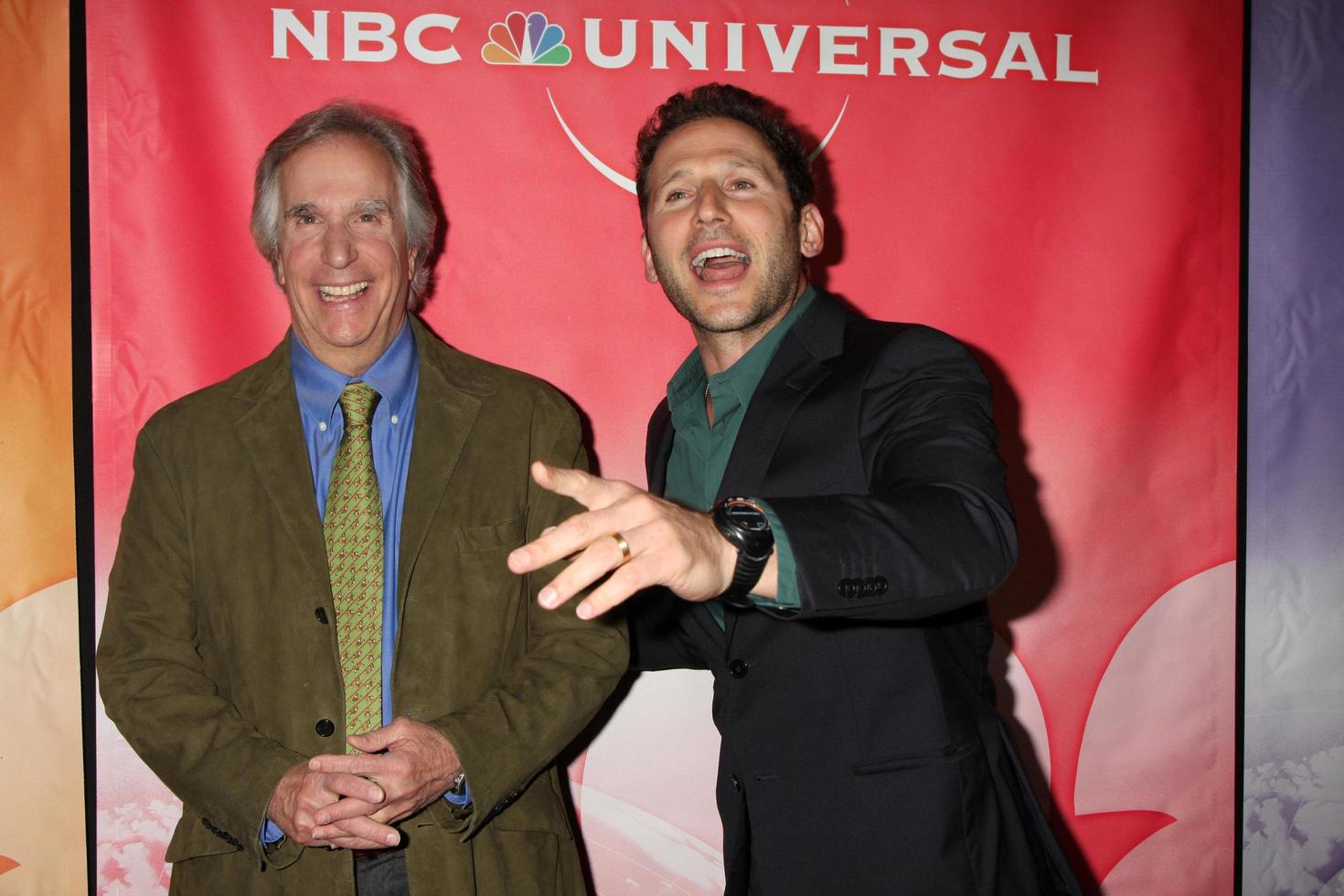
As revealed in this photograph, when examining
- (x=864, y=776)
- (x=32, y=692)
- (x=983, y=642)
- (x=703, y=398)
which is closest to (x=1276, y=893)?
(x=983, y=642)

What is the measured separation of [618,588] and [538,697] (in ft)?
2.80

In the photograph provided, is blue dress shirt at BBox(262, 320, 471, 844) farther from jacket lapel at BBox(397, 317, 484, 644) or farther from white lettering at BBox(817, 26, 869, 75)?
white lettering at BBox(817, 26, 869, 75)

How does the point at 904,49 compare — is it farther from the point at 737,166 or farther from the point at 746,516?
the point at 746,516

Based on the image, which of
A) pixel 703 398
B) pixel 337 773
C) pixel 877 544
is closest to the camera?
pixel 877 544

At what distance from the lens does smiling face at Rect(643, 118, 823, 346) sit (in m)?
1.89

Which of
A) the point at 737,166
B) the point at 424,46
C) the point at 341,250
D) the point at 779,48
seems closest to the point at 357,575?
the point at 341,250

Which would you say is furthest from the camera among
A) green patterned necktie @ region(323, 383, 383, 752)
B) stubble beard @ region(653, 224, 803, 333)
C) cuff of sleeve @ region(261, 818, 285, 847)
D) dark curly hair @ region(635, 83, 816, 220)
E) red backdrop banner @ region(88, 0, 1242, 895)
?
red backdrop banner @ region(88, 0, 1242, 895)

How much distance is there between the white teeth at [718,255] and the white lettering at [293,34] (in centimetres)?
114

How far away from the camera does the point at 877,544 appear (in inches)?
44.8

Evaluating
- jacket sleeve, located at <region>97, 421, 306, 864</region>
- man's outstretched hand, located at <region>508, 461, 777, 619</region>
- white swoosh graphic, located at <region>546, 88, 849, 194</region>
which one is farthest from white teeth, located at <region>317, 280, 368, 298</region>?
man's outstretched hand, located at <region>508, 461, 777, 619</region>

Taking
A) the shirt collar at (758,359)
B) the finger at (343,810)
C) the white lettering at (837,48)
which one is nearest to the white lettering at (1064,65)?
the white lettering at (837,48)

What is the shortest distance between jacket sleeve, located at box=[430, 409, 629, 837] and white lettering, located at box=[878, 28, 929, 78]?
53.2 inches

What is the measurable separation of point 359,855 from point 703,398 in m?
1.03

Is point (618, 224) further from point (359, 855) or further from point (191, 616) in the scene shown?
point (359, 855)
